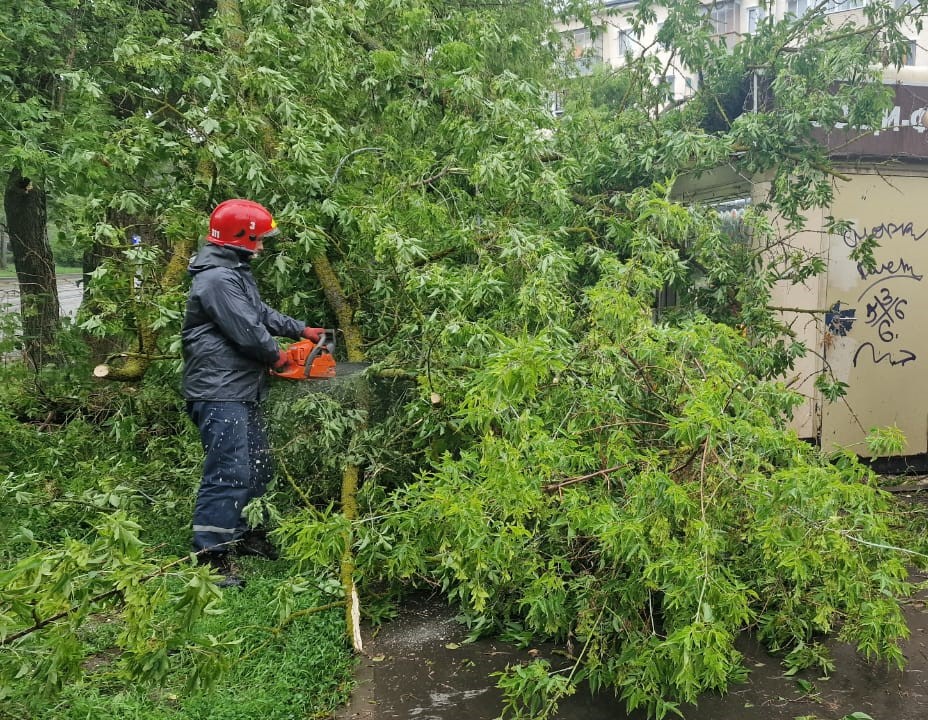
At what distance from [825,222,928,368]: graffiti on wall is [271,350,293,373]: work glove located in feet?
13.3

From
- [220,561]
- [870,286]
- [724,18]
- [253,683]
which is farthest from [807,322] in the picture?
[253,683]

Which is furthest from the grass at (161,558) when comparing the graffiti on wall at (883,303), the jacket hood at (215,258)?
the graffiti on wall at (883,303)

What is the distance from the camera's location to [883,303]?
6.05 metres


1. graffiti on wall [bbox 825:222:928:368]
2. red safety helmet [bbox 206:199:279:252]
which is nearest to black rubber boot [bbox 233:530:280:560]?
red safety helmet [bbox 206:199:279:252]

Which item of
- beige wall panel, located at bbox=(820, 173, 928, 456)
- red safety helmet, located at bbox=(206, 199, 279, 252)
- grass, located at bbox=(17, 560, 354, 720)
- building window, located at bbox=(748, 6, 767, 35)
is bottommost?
grass, located at bbox=(17, 560, 354, 720)

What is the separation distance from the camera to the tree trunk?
24.1 feet

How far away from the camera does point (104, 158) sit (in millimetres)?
4613

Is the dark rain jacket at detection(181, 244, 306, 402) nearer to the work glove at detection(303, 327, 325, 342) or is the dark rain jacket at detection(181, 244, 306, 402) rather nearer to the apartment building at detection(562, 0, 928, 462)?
the work glove at detection(303, 327, 325, 342)

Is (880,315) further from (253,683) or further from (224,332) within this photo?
(253,683)

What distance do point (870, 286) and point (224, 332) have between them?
476 cm

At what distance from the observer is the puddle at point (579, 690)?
2941 mm

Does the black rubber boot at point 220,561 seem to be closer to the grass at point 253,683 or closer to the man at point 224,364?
the man at point 224,364

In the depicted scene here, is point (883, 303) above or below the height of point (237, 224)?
below

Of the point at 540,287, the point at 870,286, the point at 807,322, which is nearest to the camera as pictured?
the point at 540,287
